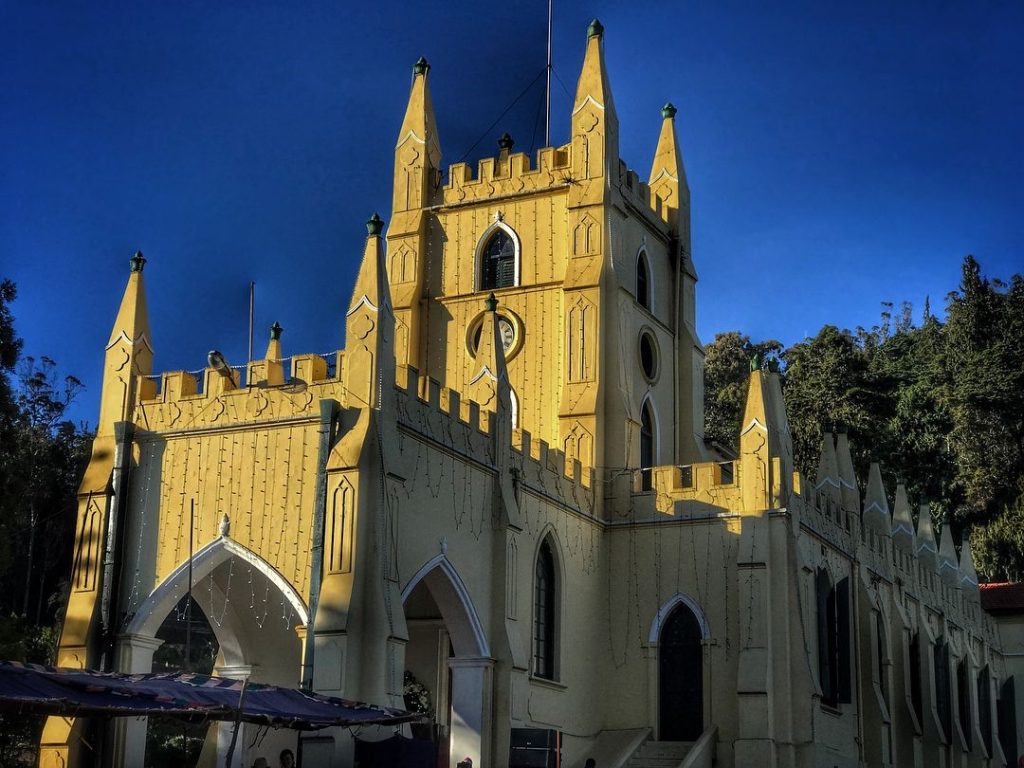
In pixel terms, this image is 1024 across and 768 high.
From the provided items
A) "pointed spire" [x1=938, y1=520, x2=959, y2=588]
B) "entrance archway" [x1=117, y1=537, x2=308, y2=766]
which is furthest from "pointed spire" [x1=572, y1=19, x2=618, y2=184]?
"pointed spire" [x1=938, y1=520, x2=959, y2=588]

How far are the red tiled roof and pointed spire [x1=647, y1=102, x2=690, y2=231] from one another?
1965 cm

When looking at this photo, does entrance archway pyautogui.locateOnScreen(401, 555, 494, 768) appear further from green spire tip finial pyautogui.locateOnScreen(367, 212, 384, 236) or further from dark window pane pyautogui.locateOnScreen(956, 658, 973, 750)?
dark window pane pyautogui.locateOnScreen(956, 658, 973, 750)

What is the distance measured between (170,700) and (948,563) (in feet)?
108

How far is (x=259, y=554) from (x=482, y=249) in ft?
40.1

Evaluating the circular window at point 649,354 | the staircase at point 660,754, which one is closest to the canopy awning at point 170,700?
the staircase at point 660,754

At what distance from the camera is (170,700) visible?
1602cm

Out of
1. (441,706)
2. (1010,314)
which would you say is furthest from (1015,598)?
(441,706)

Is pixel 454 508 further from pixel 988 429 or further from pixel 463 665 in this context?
pixel 988 429

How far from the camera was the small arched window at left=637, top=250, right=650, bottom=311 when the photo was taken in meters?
33.5

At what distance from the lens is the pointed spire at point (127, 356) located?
24.3 m

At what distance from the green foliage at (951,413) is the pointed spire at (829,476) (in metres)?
15.2

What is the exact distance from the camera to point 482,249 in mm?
32594

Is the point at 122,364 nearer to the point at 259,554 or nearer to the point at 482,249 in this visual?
the point at 259,554

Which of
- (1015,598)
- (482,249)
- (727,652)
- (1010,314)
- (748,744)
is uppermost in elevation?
(1010,314)
